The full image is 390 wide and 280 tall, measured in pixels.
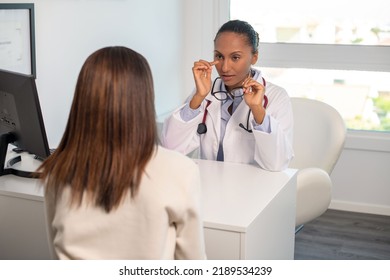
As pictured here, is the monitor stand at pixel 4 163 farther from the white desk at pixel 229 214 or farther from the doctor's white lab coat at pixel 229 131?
the doctor's white lab coat at pixel 229 131

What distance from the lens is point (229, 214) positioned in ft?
6.79

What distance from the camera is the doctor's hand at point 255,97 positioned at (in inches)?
99.5

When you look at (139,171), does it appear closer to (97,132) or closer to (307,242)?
(97,132)

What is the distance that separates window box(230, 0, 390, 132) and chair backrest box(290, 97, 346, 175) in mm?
952

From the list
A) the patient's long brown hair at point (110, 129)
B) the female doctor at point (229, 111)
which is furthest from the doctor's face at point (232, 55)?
the patient's long brown hair at point (110, 129)

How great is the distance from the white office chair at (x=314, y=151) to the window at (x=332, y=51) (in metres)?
0.95

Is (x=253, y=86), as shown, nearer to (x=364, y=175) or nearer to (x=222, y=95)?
(x=222, y=95)

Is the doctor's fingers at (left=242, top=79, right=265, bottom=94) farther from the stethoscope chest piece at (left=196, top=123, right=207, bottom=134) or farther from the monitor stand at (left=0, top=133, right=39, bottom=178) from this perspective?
the monitor stand at (left=0, top=133, right=39, bottom=178)

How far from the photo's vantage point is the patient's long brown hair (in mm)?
1496

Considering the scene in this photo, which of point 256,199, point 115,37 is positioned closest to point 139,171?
point 256,199

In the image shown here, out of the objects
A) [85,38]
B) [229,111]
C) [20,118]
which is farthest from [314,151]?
[20,118]

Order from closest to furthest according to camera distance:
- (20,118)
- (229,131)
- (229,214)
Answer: (229,214), (20,118), (229,131)

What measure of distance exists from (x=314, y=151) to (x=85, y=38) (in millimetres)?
1225
